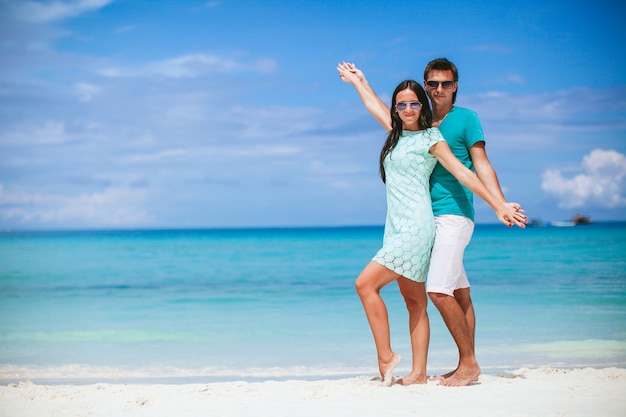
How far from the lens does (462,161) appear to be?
161 inches

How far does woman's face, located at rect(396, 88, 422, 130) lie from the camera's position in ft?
13.2

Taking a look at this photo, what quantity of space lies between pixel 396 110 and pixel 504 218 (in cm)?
85

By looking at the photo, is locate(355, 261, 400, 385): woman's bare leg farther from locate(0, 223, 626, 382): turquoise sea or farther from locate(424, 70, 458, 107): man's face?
locate(0, 223, 626, 382): turquoise sea

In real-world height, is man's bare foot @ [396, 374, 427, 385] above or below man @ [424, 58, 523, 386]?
below

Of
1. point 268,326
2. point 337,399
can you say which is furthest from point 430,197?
point 268,326

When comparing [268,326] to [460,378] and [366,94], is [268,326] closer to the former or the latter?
[460,378]

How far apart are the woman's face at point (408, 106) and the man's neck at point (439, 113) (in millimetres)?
173

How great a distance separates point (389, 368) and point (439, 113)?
4.88ft

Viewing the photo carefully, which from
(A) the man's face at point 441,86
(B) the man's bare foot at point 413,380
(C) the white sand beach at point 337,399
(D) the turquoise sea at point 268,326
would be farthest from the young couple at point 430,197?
(D) the turquoise sea at point 268,326

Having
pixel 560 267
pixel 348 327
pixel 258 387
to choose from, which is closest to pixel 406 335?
pixel 348 327

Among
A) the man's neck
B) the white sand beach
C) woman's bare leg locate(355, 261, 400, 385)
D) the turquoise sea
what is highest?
the man's neck

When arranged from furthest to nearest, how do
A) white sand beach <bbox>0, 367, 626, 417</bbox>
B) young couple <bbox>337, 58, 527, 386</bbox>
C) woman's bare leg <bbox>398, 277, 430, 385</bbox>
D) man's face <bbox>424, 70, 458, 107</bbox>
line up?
1. woman's bare leg <bbox>398, 277, 430, 385</bbox>
2. man's face <bbox>424, 70, 458, 107</bbox>
3. young couple <bbox>337, 58, 527, 386</bbox>
4. white sand beach <bbox>0, 367, 626, 417</bbox>

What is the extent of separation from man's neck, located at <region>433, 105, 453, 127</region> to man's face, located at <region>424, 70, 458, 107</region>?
3 centimetres

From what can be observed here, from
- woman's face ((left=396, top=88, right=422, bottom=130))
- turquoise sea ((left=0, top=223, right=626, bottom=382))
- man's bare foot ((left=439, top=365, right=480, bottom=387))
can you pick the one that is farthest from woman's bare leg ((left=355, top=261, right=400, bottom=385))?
turquoise sea ((left=0, top=223, right=626, bottom=382))
